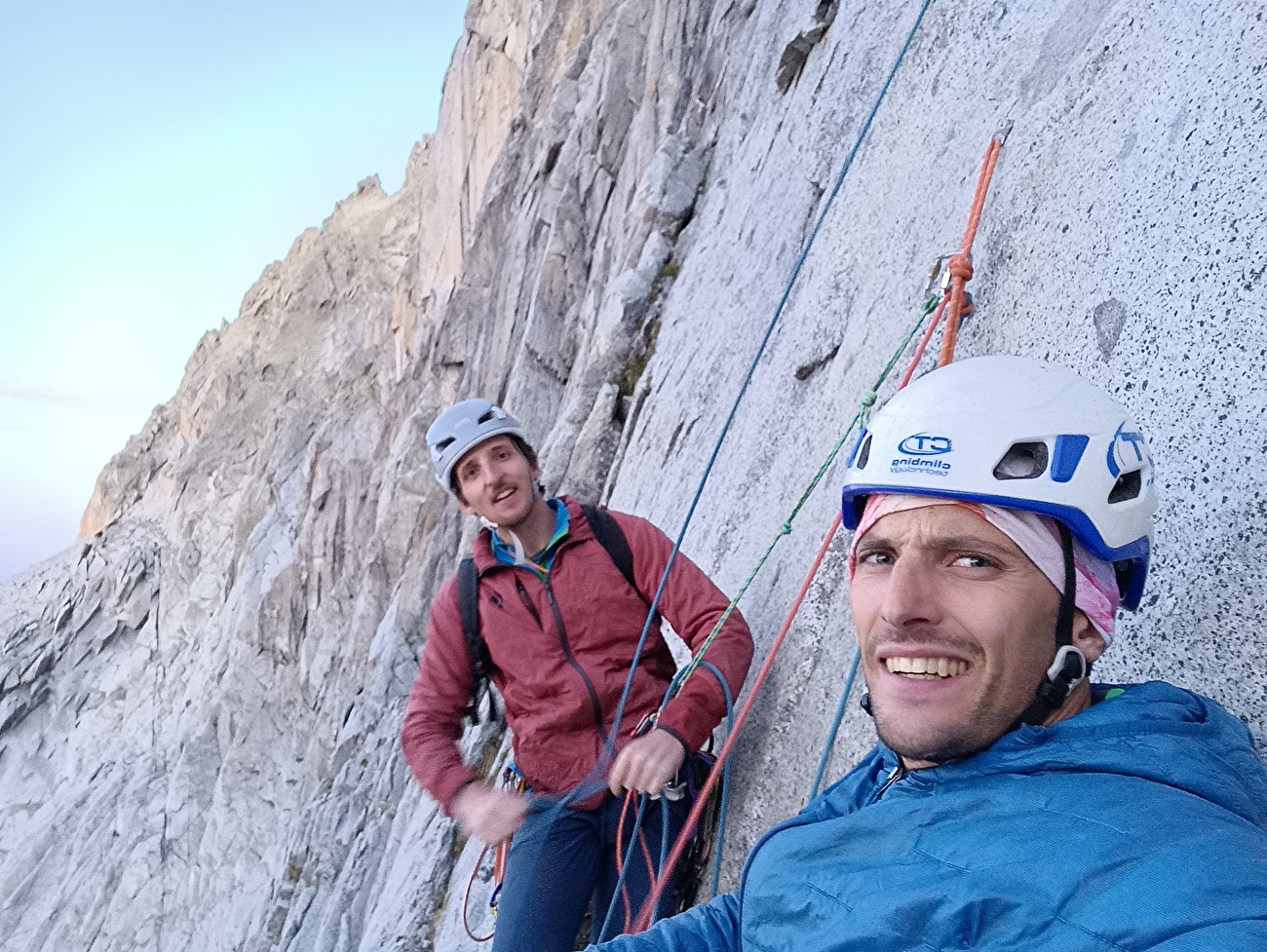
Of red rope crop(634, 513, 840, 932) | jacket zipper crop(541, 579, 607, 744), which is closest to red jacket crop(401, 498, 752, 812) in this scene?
jacket zipper crop(541, 579, 607, 744)

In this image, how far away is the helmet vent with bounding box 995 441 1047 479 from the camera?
2.14 meters

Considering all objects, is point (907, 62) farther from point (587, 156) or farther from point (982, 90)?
point (587, 156)

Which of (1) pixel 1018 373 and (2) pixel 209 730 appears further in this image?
(2) pixel 209 730

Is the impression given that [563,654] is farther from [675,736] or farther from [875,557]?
[875,557]

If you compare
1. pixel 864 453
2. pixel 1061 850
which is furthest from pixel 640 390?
pixel 1061 850

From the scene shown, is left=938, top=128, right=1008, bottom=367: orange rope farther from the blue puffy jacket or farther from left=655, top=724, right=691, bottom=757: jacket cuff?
the blue puffy jacket

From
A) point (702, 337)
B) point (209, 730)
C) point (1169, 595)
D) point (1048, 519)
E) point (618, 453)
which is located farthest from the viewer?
point (209, 730)

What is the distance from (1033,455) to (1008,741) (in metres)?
0.67

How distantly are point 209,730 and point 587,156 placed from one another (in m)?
20.2

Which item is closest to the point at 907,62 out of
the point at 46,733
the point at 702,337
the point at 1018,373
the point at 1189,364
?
the point at 702,337

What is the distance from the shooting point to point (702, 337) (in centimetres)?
898

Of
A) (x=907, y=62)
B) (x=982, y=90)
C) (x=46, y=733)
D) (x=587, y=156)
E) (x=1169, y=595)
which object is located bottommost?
(x=46, y=733)

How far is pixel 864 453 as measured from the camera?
250 centimetres

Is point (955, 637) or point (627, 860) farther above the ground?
point (955, 637)
